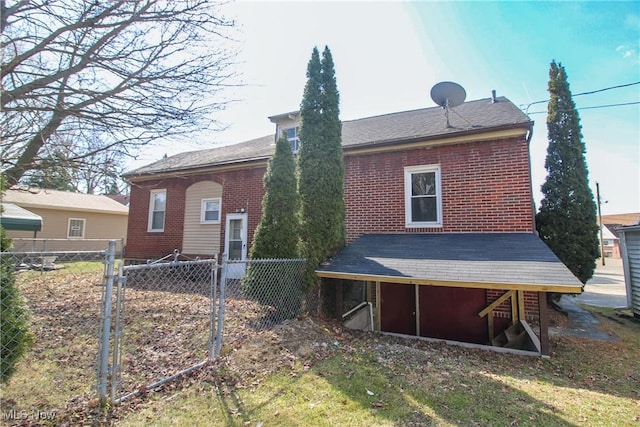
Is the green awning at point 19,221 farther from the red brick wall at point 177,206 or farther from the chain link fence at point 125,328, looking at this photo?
the chain link fence at point 125,328

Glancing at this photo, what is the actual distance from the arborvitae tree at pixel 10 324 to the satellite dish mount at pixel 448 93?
32.3 feet

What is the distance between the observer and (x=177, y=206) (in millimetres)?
12547

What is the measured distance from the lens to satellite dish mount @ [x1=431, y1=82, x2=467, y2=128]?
30.4 ft

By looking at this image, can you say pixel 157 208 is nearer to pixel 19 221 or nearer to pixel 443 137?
pixel 19 221

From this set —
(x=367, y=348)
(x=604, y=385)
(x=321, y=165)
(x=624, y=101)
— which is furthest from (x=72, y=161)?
(x=624, y=101)

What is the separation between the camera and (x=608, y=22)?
8.59 meters

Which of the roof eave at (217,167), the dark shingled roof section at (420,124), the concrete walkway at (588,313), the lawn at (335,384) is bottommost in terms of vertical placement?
the concrete walkway at (588,313)

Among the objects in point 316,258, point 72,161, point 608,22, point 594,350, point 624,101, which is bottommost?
point 594,350

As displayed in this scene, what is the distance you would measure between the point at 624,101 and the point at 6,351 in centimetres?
1527

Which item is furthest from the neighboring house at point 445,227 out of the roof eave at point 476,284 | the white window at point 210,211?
the white window at point 210,211

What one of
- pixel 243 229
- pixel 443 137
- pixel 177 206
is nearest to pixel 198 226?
pixel 177 206

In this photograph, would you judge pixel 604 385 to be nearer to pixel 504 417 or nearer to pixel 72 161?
pixel 504 417

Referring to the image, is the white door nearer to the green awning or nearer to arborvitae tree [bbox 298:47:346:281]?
arborvitae tree [bbox 298:47:346:281]

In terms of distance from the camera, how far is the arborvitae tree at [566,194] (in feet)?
28.8
